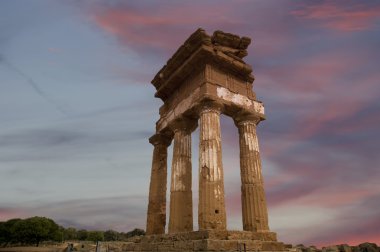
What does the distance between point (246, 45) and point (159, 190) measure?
358 inches

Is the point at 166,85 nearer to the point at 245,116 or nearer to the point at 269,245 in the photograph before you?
the point at 245,116

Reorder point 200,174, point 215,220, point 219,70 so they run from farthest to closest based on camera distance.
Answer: point 219,70 < point 200,174 < point 215,220

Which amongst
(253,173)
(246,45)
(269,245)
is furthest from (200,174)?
(246,45)

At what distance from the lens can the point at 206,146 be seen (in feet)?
39.7

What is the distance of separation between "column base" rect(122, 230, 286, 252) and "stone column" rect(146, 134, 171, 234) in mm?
2116

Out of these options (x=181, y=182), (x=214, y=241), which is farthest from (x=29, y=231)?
(x=214, y=241)

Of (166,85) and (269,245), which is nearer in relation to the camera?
(269,245)

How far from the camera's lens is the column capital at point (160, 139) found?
54.6 ft

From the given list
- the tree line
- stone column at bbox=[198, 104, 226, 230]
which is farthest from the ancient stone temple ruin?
the tree line

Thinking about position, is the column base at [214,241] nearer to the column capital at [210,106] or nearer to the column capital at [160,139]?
the column capital at [210,106]

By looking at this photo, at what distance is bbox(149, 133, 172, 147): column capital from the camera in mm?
16641

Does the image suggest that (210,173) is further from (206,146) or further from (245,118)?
(245,118)

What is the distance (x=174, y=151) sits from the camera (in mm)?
14359

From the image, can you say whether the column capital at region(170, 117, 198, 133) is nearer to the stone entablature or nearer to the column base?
the stone entablature
